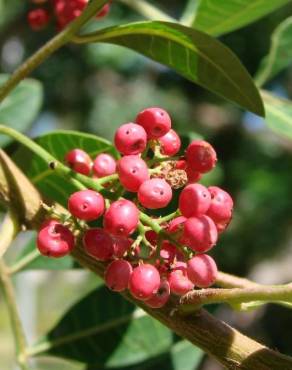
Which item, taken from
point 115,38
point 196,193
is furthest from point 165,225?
point 115,38

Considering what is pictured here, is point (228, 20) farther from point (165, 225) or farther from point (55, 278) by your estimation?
point (55, 278)

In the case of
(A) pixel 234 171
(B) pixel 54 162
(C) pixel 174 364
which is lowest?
(A) pixel 234 171

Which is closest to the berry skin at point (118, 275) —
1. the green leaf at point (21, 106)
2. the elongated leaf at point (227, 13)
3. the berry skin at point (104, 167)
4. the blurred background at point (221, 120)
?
the berry skin at point (104, 167)

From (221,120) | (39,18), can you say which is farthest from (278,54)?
(221,120)

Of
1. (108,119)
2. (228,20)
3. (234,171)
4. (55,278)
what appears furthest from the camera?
(55,278)

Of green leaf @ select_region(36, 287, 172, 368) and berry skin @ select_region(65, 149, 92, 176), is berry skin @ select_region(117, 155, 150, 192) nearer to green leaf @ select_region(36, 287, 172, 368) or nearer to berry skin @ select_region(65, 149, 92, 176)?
berry skin @ select_region(65, 149, 92, 176)
